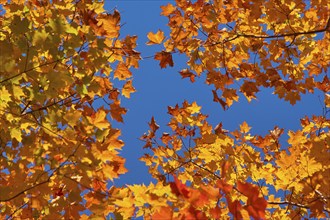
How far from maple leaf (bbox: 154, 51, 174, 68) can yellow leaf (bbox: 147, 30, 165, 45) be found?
22 centimetres

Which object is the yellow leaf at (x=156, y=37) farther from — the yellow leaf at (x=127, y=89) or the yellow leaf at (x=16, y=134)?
the yellow leaf at (x=16, y=134)

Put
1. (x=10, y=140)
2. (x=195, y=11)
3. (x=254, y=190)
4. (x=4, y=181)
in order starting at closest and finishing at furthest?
(x=254, y=190) < (x=10, y=140) < (x=4, y=181) < (x=195, y=11)

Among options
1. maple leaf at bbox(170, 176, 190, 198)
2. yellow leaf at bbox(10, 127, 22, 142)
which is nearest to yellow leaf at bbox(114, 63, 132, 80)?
yellow leaf at bbox(10, 127, 22, 142)

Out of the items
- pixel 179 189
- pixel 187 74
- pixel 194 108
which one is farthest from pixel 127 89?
pixel 179 189

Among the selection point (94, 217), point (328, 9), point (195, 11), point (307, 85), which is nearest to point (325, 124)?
point (307, 85)

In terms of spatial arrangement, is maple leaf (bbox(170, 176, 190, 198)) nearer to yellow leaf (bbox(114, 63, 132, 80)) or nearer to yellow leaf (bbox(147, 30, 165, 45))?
yellow leaf (bbox(114, 63, 132, 80))

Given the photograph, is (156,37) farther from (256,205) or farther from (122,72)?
(256,205)

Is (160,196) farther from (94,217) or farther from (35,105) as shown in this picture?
(35,105)

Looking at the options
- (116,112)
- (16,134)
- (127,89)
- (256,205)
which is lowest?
(256,205)

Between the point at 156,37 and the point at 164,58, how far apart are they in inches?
12.5

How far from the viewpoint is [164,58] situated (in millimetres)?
4449

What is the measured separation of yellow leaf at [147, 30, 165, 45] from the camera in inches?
165

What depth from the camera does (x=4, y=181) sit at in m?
3.37

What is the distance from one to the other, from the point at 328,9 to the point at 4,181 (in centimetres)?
413
